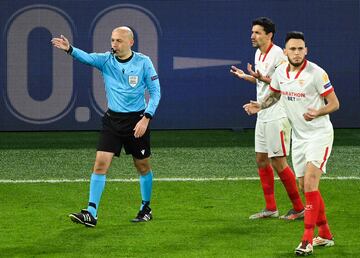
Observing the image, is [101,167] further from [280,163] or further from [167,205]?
[280,163]

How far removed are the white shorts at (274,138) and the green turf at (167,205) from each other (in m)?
0.70

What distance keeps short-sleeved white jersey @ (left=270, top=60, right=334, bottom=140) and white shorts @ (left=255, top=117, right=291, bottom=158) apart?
1329 millimetres

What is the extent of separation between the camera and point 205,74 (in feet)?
56.9

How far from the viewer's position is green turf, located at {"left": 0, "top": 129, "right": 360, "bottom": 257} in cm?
889

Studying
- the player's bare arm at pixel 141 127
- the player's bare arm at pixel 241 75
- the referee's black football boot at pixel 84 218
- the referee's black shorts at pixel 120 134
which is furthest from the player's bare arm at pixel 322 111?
the referee's black football boot at pixel 84 218

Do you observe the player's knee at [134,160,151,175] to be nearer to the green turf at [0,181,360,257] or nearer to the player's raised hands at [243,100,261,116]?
the green turf at [0,181,360,257]

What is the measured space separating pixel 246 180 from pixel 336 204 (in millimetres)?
1878

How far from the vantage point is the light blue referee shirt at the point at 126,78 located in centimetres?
1005

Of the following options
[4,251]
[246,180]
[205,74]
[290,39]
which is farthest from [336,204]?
[205,74]

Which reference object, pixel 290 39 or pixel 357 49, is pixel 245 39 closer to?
pixel 357 49

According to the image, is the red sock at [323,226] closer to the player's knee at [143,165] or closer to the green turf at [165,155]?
the player's knee at [143,165]

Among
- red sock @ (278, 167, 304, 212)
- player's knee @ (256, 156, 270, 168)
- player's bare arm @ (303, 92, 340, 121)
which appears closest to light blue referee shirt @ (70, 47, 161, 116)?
player's knee @ (256, 156, 270, 168)

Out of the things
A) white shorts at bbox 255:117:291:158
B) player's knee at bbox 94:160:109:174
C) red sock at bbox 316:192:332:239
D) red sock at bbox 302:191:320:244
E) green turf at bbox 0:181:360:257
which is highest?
white shorts at bbox 255:117:291:158

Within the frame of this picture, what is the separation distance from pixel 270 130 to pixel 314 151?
5.59ft
